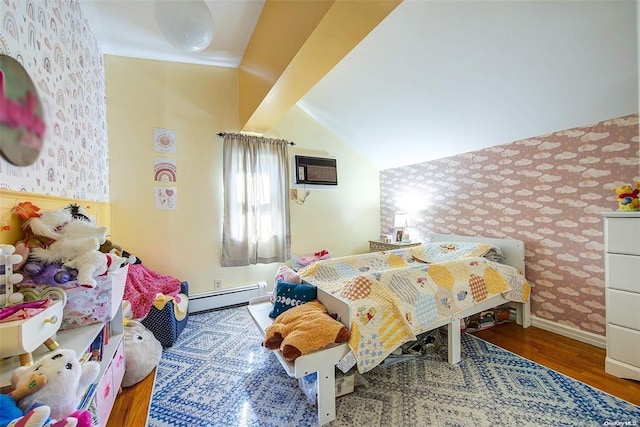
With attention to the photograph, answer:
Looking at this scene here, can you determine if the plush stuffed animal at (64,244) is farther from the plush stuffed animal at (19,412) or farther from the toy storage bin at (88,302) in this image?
the plush stuffed animal at (19,412)

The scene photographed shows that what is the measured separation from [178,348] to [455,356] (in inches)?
87.3

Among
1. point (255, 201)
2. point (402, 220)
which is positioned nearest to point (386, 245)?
point (402, 220)

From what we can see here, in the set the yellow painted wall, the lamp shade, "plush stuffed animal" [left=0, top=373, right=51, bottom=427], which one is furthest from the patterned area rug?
the lamp shade

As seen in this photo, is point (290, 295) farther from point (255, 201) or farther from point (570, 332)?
point (570, 332)

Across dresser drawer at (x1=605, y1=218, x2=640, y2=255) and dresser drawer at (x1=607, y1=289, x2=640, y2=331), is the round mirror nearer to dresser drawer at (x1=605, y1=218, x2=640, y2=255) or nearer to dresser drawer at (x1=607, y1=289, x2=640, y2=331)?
dresser drawer at (x1=605, y1=218, x2=640, y2=255)

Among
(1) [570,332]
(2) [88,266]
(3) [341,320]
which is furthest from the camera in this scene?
(1) [570,332]

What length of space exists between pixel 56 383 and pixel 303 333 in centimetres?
92

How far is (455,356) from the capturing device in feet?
6.10

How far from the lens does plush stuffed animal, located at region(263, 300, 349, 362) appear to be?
1.29 meters

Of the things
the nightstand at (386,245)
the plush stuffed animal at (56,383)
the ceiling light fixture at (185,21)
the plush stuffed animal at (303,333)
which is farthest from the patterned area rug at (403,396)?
the ceiling light fixture at (185,21)

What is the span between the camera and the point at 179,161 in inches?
112

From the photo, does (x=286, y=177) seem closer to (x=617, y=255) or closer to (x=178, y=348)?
(x=178, y=348)

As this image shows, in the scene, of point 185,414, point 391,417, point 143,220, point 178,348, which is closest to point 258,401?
point 185,414

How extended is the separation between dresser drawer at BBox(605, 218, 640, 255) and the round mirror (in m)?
2.71
